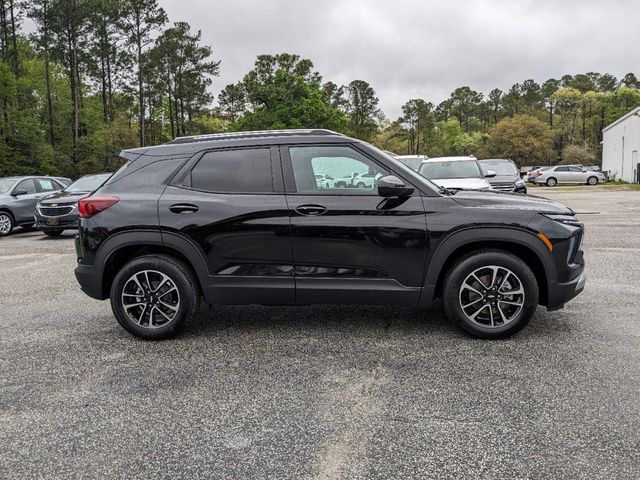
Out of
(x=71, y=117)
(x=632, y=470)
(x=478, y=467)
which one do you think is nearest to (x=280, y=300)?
(x=478, y=467)

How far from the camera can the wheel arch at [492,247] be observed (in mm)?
4293

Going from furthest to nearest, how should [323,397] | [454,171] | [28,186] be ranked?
1. [28,186]
2. [454,171]
3. [323,397]

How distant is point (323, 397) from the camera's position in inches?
135

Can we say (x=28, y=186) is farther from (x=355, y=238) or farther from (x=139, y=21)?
(x=139, y=21)

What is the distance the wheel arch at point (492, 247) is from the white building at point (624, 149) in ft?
136

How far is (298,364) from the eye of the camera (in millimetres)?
4031

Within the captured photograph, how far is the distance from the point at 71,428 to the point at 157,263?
172 centimetres

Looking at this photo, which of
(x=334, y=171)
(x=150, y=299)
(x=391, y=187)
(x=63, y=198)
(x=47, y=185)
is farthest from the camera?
(x=47, y=185)

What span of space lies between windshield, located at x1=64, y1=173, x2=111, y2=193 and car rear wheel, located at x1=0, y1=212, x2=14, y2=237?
1.66 meters

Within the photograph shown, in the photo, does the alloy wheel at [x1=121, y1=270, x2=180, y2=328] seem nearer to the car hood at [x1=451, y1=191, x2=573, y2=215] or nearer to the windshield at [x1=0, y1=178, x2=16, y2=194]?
the car hood at [x1=451, y1=191, x2=573, y2=215]

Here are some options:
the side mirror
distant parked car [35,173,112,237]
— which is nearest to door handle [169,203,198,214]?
the side mirror

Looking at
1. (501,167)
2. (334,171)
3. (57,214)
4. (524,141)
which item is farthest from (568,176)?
(334,171)

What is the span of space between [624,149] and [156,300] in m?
48.7

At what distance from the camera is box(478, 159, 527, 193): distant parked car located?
54.1ft
